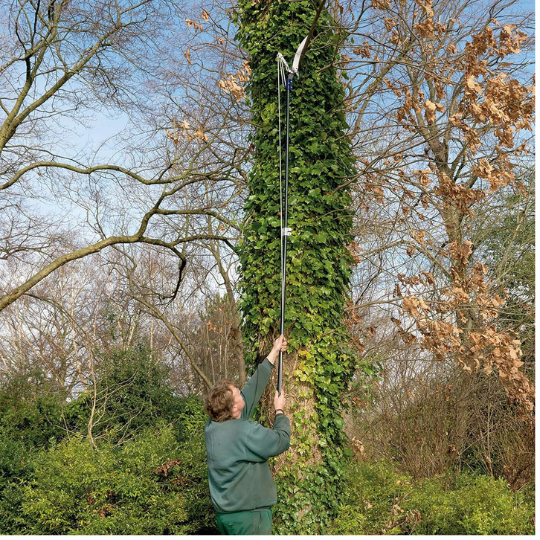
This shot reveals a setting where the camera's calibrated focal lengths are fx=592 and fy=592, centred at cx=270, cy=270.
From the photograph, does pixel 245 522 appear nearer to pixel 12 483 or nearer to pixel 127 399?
pixel 12 483

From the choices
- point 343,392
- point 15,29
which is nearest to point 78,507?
point 343,392

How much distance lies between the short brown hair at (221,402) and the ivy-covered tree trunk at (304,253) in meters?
1.45

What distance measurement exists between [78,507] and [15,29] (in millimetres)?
7253

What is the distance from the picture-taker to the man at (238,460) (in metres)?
3.55

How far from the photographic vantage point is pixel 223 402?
3664 millimetres

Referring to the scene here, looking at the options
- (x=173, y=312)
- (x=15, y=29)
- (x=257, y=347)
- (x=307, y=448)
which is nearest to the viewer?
(x=307, y=448)

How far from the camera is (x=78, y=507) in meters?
5.58

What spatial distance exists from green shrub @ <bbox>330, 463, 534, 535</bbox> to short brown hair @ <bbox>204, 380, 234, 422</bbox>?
1880 mm

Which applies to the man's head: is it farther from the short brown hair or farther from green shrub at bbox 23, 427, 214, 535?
green shrub at bbox 23, 427, 214, 535

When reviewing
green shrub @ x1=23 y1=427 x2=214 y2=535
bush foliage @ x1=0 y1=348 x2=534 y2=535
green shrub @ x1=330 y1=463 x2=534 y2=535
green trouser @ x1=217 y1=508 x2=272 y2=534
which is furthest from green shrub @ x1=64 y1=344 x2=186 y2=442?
green trouser @ x1=217 y1=508 x2=272 y2=534

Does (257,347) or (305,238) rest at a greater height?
(305,238)

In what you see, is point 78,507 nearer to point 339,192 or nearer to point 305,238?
point 305,238

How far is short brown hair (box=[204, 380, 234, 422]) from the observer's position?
367cm

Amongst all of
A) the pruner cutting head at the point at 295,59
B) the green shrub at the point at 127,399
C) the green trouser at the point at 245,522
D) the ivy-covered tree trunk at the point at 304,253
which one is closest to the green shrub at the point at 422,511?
the ivy-covered tree trunk at the point at 304,253
